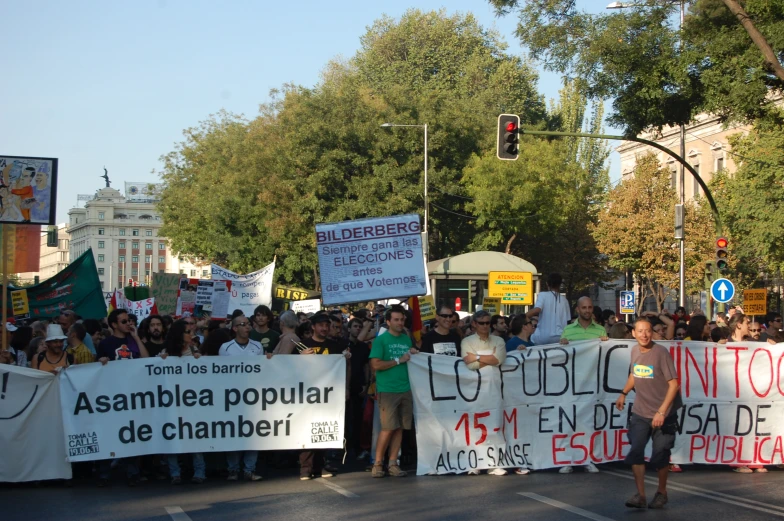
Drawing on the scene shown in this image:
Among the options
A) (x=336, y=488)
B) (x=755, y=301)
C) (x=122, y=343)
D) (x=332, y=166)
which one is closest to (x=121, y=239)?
(x=332, y=166)

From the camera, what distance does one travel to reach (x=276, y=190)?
48.2 m

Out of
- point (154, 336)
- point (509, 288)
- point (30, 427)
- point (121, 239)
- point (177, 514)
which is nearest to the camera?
point (177, 514)

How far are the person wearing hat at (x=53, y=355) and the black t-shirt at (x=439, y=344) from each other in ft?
12.3

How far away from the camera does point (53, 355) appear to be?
1090 cm

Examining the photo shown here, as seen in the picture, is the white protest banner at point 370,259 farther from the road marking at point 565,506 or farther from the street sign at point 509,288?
the street sign at point 509,288

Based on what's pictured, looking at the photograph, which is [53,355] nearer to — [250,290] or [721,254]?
[250,290]

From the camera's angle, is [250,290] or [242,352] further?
[250,290]

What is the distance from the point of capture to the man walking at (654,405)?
902cm

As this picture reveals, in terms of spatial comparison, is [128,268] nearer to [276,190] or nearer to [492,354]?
[276,190]

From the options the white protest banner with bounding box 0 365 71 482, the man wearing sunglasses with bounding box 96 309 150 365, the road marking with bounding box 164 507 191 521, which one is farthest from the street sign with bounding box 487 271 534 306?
the road marking with bounding box 164 507 191 521

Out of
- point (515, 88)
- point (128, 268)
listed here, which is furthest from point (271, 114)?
point (128, 268)

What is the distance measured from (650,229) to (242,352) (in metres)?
40.3

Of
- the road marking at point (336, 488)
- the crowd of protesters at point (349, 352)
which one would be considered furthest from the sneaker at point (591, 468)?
the road marking at point (336, 488)

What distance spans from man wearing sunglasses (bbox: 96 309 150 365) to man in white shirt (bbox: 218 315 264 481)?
905mm
